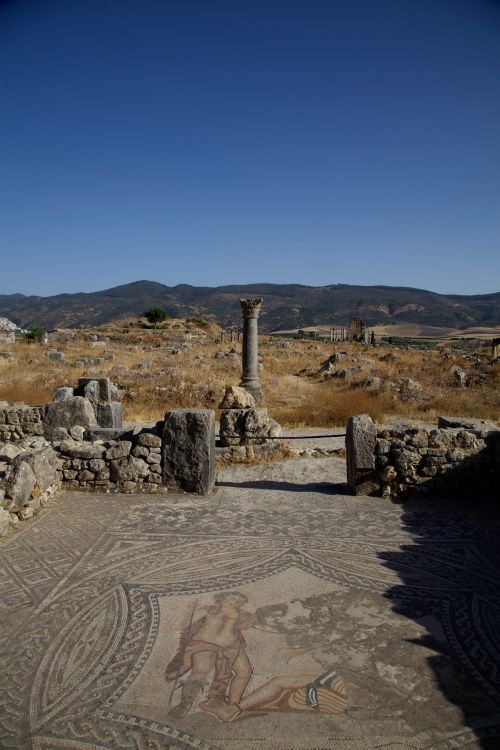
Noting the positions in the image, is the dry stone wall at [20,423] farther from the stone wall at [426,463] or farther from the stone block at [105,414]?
the stone wall at [426,463]

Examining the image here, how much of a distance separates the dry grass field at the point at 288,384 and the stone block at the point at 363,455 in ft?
20.2

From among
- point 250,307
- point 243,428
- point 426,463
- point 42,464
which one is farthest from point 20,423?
point 250,307

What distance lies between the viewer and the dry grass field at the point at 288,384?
47.4 ft

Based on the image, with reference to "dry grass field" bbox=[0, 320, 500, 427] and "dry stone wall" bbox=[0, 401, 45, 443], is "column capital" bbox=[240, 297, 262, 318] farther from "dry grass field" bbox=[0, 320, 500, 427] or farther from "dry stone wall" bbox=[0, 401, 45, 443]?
"dry stone wall" bbox=[0, 401, 45, 443]

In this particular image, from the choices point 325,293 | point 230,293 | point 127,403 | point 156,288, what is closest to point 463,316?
point 325,293

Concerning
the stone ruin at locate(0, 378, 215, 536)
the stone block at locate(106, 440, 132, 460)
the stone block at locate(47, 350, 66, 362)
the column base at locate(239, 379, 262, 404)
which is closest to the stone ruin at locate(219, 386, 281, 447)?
the stone ruin at locate(0, 378, 215, 536)

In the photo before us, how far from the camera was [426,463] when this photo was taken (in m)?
6.91

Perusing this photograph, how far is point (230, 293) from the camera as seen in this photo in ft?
552

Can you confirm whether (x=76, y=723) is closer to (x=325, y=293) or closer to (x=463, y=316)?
(x=463, y=316)

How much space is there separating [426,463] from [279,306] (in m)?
138

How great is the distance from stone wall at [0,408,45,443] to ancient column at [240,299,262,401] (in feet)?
24.6

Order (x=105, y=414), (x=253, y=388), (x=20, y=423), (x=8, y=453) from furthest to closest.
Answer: (x=253, y=388) < (x=105, y=414) < (x=20, y=423) < (x=8, y=453)

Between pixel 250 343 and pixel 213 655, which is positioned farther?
pixel 250 343

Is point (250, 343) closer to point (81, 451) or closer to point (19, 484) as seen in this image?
point (81, 451)
